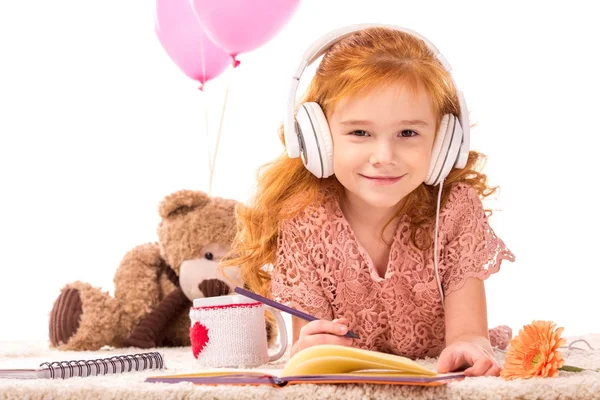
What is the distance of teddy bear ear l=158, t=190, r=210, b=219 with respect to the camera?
177 centimetres

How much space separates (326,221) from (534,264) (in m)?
1.31

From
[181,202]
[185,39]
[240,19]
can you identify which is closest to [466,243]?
[181,202]

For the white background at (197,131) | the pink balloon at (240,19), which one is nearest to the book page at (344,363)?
the pink balloon at (240,19)

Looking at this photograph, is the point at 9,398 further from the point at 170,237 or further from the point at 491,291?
the point at 491,291

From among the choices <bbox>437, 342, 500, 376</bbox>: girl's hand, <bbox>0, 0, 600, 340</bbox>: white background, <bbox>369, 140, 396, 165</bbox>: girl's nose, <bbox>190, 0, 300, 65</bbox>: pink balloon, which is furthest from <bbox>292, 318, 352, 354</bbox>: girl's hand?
<bbox>0, 0, 600, 340</bbox>: white background

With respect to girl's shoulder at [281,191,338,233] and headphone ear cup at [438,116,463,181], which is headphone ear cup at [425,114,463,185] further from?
girl's shoulder at [281,191,338,233]

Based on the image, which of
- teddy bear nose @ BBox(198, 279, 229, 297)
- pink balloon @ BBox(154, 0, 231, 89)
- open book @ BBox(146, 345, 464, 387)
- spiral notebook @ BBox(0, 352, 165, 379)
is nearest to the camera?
open book @ BBox(146, 345, 464, 387)

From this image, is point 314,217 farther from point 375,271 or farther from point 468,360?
point 468,360

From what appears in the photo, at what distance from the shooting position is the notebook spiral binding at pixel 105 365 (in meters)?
1.01

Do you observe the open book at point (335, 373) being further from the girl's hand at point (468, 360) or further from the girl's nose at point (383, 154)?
the girl's nose at point (383, 154)

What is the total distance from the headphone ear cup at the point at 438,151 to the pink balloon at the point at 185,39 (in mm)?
936

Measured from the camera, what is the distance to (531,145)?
2471mm

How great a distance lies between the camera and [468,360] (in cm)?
105

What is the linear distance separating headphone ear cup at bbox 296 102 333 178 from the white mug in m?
0.23
